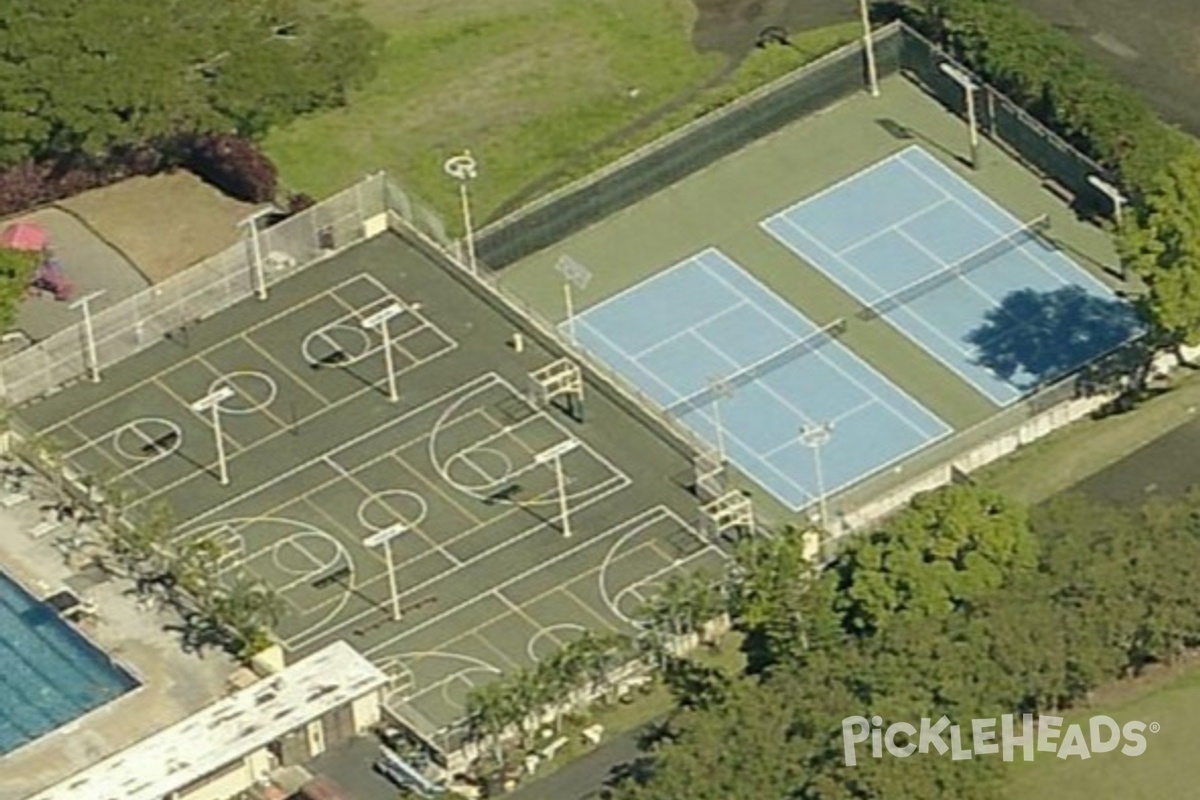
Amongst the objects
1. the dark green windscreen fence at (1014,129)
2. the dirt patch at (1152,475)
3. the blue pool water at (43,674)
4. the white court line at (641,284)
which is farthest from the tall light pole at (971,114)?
the blue pool water at (43,674)

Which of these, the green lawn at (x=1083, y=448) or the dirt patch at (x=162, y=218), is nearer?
the green lawn at (x=1083, y=448)

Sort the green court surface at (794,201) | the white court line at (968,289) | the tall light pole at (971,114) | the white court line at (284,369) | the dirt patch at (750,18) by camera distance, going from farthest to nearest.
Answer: the dirt patch at (750,18), the tall light pole at (971,114), the green court surface at (794,201), the white court line at (968,289), the white court line at (284,369)

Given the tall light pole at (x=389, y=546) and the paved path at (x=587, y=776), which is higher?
the tall light pole at (x=389, y=546)

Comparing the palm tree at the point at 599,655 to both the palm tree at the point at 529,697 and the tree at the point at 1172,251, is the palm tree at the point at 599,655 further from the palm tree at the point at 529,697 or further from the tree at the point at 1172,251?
the tree at the point at 1172,251

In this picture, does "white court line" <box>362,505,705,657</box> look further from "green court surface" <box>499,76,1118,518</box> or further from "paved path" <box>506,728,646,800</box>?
"green court surface" <box>499,76,1118,518</box>

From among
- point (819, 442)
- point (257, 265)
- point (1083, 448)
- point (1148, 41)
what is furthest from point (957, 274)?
point (257, 265)

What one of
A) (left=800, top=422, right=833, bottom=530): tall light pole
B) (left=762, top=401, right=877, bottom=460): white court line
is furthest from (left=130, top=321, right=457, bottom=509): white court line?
(left=800, top=422, right=833, bottom=530): tall light pole
